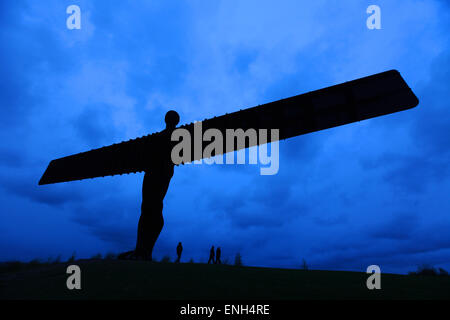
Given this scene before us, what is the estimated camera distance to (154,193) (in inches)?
341

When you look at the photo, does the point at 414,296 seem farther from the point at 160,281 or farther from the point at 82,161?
the point at 82,161

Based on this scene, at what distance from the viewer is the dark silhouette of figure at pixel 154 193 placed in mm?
8375

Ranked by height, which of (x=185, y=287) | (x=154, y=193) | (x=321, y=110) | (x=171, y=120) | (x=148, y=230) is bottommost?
(x=185, y=287)

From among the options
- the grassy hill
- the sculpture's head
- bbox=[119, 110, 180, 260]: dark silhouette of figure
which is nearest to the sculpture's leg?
bbox=[119, 110, 180, 260]: dark silhouette of figure

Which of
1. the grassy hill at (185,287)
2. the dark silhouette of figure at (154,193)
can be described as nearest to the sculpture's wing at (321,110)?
the dark silhouette of figure at (154,193)

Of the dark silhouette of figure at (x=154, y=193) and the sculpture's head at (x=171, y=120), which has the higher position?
the sculpture's head at (x=171, y=120)

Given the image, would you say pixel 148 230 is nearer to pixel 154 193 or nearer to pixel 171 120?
pixel 154 193

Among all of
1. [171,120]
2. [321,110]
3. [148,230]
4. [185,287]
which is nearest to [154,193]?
[148,230]

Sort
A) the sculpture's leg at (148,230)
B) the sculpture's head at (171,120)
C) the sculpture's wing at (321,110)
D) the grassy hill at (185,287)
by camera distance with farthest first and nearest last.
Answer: the sculpture's head at (171,120) → the sculpture's leg at (148,230) → the sculpture's wing at (321,110) → the grassy hill at (185,287)

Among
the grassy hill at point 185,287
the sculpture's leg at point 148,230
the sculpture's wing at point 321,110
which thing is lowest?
the grassy hill at point 185,287

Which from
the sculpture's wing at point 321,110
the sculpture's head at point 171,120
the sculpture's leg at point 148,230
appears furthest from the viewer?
the sculpture's head at point 171,120

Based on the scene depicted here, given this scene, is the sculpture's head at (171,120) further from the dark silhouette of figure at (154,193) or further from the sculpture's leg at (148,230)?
the sculpture's leg at (148,230)
